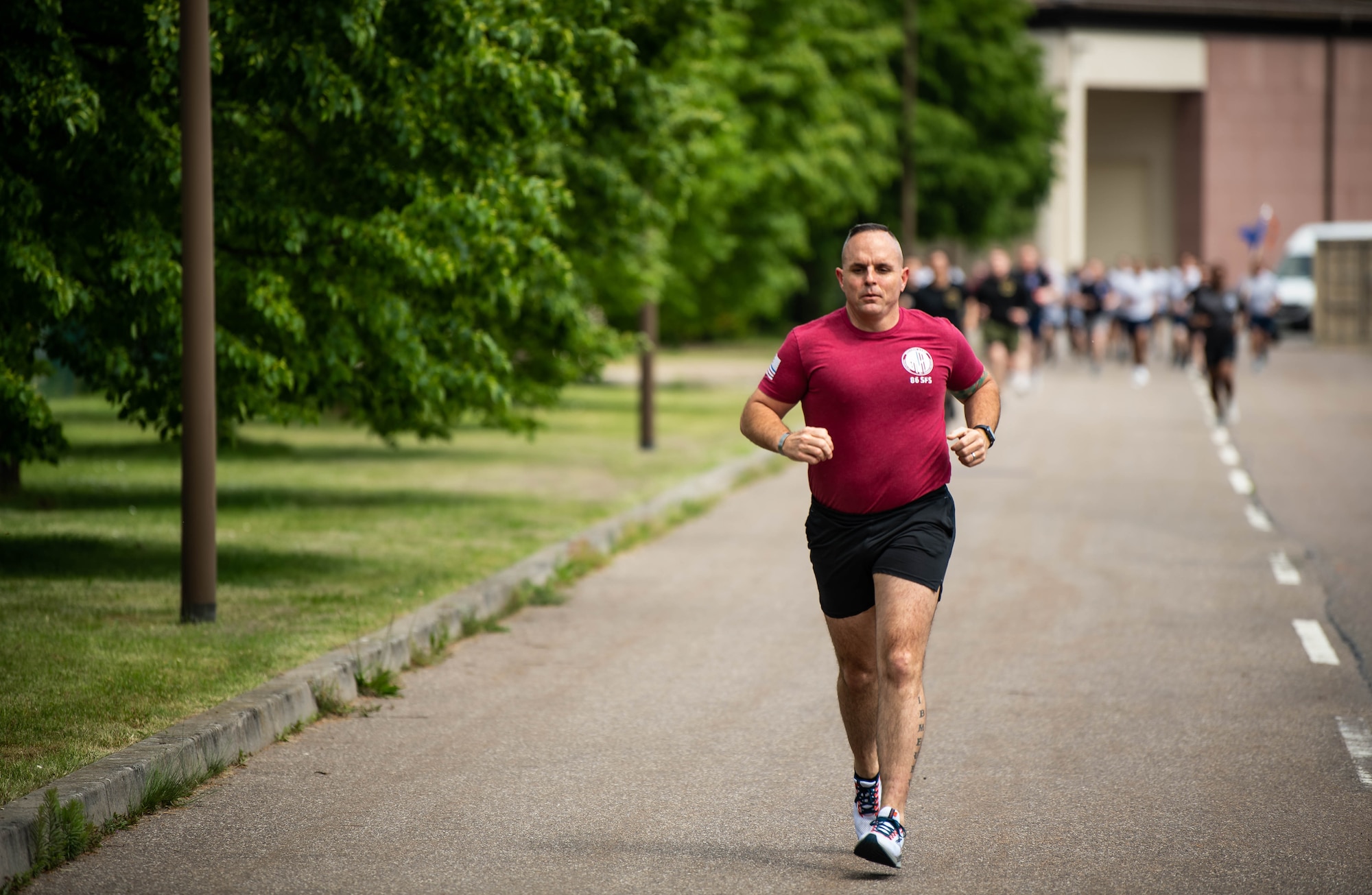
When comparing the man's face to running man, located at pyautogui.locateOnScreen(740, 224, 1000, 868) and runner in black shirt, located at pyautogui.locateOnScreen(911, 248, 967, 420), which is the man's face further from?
runner in black shirt, located at pyautogui.locateOnScreen(911, 248, 967, 420)

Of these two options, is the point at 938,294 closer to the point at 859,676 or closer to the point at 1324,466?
the point at 1324,466

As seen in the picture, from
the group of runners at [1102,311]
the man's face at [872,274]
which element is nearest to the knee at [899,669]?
the man's face at [872,274]

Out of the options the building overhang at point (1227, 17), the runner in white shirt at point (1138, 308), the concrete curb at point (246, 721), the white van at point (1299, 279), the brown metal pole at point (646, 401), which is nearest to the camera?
the concrete curb at point (246, 721)

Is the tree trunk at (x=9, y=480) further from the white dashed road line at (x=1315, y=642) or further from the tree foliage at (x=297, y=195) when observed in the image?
the white dashed road line at (x=1315, y=642)

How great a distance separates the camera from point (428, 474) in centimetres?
1658

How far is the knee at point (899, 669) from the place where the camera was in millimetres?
5203

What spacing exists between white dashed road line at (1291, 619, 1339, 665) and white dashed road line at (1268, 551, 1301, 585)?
1.40m

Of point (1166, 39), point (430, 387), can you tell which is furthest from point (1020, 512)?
point (1166, 39)

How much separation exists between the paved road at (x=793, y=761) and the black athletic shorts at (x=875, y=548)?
803 mm

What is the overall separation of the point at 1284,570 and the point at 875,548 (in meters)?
6.96

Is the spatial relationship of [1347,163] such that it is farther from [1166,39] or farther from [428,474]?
[428,474]

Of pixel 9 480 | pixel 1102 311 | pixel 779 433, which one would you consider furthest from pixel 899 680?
pixel 1102 311

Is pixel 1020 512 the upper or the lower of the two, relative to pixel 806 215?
lower

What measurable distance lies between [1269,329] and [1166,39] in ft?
90.0
